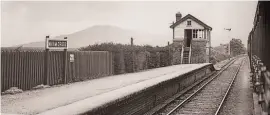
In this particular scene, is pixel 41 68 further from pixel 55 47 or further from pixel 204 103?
pixel 204 103

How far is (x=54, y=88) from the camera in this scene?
14633 millimetres

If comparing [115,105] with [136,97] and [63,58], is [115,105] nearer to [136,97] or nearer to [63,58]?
[136,97]

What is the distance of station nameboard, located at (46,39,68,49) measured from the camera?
15188 mm

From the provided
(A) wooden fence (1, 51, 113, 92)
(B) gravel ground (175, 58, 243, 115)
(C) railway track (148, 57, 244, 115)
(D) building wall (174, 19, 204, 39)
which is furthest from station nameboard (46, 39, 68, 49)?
(D) building wall (174, 19, 204, 39)

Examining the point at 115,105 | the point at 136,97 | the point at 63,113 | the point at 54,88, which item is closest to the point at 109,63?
the point at 54,88

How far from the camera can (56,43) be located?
15.8 metres

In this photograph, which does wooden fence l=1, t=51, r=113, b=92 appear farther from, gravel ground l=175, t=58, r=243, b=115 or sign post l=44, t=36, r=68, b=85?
gravel ground l=175, t=58, r=243, b=115

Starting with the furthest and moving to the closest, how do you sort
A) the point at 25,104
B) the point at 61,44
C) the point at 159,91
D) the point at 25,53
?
the point at 61,44
the point at 25,53
the point at 159,91
the point at 25,104

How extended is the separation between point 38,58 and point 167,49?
2011 cm

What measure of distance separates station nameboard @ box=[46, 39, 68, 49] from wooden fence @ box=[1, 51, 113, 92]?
0.32 meters

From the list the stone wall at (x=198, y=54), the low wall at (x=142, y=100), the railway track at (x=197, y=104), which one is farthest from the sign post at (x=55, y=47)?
the stone wall at (x=198, y=54)

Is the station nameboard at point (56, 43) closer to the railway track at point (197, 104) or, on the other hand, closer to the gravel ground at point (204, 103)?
the railway track at point (197, 104)

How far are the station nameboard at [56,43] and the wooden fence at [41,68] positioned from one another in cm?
32

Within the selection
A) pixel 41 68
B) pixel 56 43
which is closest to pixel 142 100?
pixel 41 68
